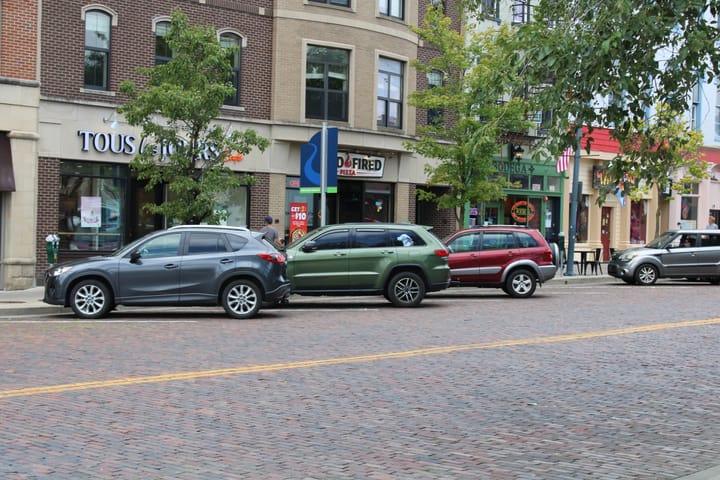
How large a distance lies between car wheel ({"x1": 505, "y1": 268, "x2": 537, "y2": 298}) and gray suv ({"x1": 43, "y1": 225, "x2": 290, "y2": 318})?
723 cm

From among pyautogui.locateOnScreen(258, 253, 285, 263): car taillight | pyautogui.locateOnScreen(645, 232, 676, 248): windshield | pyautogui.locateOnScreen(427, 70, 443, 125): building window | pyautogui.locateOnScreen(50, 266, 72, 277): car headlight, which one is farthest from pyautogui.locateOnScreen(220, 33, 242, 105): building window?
pyautogui.locateOnScreen(645, 232, 676, 248): windshield

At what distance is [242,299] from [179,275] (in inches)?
47.7

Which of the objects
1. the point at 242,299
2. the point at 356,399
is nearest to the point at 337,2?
the point at 242,299

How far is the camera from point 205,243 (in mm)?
16031

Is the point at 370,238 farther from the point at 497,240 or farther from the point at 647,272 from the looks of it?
the point at 647,272

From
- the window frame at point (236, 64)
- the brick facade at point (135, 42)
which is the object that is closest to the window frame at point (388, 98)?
the brick facade at point (135, 42)

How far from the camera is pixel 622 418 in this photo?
815 centimetres

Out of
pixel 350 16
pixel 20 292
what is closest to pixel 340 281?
pixel 20 292

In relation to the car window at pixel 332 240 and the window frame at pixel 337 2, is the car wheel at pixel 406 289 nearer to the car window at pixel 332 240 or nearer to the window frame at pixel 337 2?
the car window at pixel 332 240

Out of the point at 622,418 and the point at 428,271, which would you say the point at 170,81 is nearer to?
the point at 428,271

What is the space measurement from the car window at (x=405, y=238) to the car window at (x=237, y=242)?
3723 mm

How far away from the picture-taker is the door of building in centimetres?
3862

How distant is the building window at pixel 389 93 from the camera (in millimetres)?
28203

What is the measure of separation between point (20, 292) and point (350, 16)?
42.5 feet
